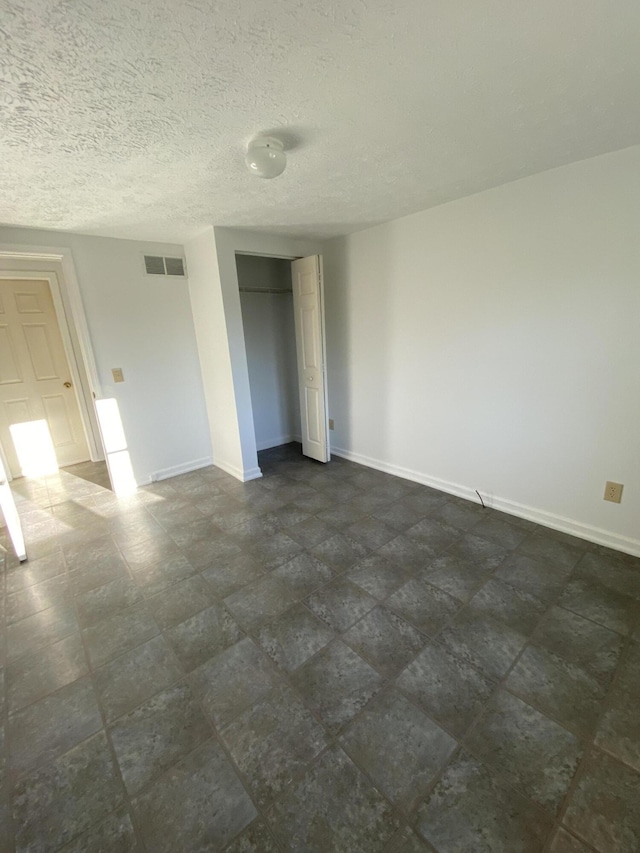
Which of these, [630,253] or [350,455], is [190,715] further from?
[630,253]

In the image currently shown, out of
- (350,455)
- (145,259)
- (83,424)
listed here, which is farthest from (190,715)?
(83,424)

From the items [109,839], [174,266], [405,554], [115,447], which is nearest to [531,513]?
[405,554]

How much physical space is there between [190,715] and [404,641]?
961mm

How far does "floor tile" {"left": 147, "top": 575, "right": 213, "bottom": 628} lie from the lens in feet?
6.05

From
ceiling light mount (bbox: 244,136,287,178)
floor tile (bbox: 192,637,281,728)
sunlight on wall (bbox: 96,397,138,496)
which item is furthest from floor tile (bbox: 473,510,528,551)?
sunlight on wall (bbox: 96,397,138,496)

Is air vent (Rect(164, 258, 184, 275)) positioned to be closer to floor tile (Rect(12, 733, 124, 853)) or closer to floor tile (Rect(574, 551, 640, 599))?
floor tile (Rect(12, 733, 124, 853))

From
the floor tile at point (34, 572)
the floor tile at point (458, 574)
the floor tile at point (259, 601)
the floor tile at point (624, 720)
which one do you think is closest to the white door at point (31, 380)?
the floor tile at point (34, 572)

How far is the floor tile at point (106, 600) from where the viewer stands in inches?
74.0

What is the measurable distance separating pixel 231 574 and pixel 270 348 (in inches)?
109

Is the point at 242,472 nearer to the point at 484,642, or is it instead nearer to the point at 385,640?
the point at 385,640

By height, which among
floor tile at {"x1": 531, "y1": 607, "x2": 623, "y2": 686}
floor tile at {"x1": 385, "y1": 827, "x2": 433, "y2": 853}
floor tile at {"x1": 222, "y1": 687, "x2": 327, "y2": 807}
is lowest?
floor tile at {"x1": 531, "y1": 607, "x2": 623, "y2": 686}

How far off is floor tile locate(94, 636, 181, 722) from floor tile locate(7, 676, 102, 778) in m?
0.05

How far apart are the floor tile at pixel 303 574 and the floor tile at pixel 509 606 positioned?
0.84 meters

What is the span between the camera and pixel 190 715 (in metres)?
1.36
